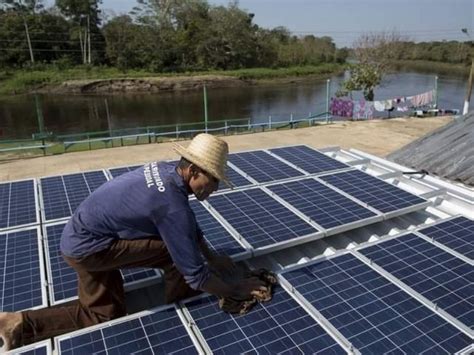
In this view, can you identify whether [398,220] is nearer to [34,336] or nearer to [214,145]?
[214,145]

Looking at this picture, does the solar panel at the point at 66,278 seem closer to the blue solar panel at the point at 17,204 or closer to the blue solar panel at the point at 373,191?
the blue solar panel at the point at 17,204

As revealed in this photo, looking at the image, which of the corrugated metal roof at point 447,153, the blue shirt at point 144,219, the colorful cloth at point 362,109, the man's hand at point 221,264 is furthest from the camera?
the colorful cloth at point 362,109

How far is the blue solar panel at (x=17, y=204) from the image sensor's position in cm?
589

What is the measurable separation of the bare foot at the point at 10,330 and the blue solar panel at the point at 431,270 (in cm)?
399

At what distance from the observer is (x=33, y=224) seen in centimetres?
574

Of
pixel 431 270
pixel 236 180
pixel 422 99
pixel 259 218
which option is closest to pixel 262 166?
pixel 236 180

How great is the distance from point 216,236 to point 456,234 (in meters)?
3.42

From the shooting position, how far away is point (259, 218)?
5797 millimetres

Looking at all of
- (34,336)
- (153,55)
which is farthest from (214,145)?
(153,55)

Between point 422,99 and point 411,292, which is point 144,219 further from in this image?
point 422,99

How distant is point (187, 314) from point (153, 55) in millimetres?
70146

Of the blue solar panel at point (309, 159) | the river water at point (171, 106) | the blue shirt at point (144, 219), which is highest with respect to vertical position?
the blue shirt at point (144, 219)

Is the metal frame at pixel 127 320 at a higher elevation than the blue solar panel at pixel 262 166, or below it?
below

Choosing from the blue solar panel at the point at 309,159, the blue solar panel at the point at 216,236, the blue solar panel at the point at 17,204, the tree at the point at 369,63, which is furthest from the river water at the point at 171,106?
the blue solar panel at the point at 216,236
